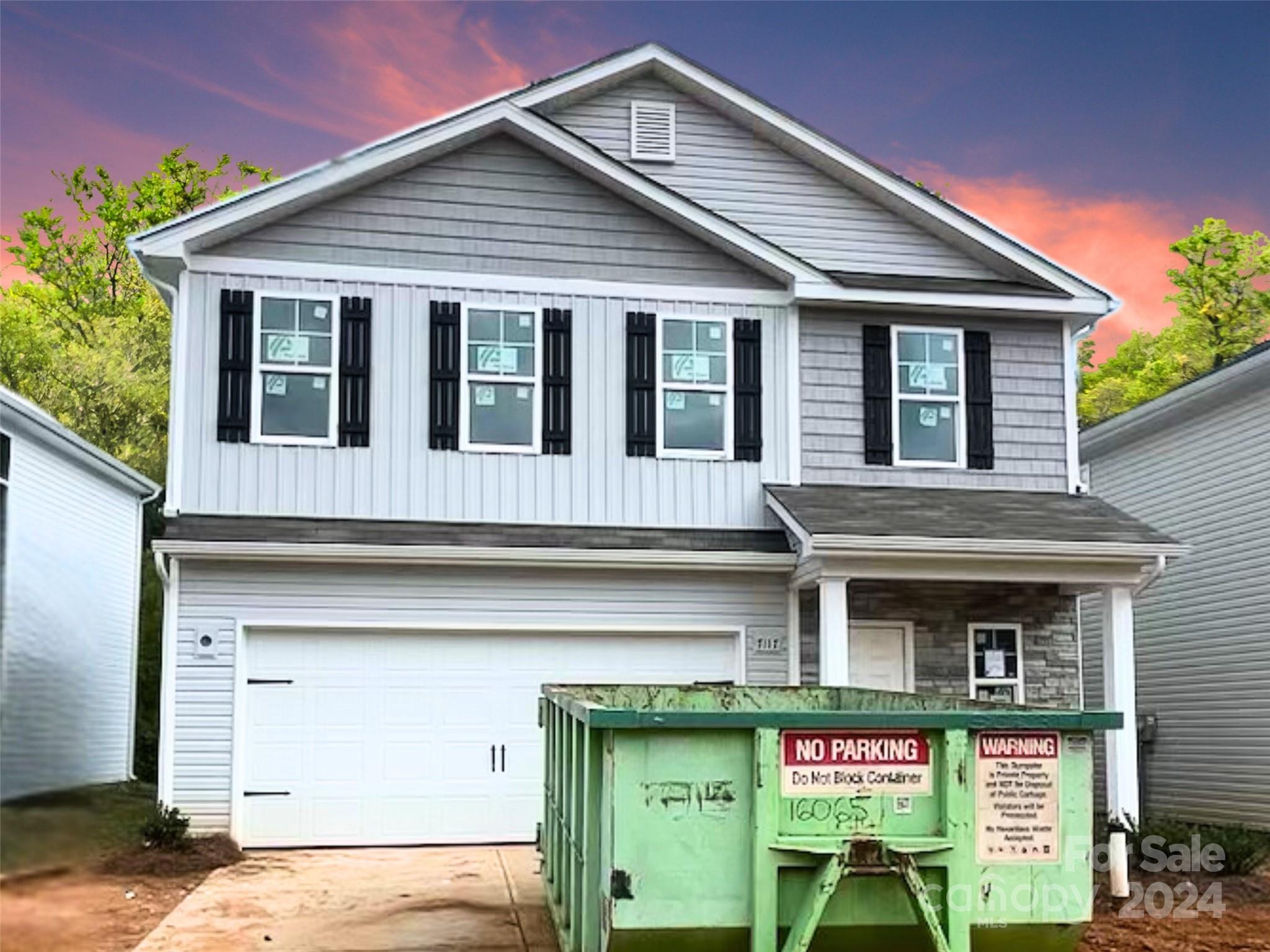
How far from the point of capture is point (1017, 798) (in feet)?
19.4

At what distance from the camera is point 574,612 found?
1288 cm

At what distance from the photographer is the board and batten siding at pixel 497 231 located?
12.9 meters

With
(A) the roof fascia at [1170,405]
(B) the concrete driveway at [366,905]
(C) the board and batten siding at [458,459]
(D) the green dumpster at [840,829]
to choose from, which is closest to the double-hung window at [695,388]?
(C) the board and batten siding at [458,459]

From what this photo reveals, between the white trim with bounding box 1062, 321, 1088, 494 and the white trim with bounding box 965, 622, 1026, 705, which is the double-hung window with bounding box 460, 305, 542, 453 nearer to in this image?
the white trim with bounding box 965, 622, 1026, 705

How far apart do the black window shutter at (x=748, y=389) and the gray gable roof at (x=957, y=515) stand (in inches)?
19.4

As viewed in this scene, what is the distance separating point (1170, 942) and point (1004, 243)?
787 centimetres

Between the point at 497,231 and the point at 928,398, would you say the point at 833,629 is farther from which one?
the point at 497,231

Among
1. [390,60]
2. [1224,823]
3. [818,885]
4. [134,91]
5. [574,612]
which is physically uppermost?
[134,91]

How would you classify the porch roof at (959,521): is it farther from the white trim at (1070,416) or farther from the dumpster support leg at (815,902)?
the dumpster support leg at (815,902)

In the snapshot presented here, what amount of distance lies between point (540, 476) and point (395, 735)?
110 inches

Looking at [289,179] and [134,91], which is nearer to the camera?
[289,179]

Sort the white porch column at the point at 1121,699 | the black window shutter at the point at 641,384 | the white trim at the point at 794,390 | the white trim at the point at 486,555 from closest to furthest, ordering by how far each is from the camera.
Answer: the white trim at the point at 486,555, the white porch column at the point at 1121,699, the black window shutter at the point at 641,384, the white trim at the point at 794,390

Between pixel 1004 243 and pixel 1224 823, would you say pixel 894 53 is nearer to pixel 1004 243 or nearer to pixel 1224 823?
pixel 1004 243

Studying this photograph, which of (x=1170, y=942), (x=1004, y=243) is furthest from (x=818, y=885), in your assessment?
(x=1004, y=243)
